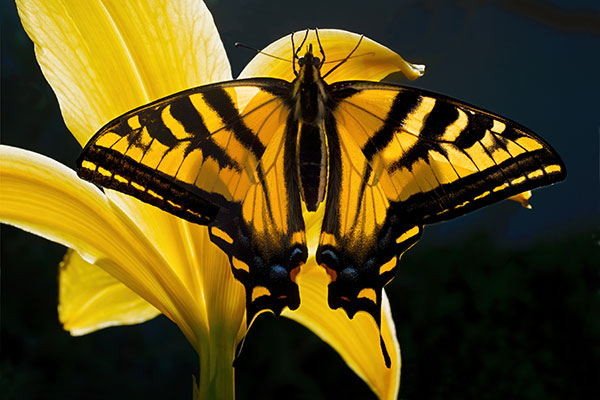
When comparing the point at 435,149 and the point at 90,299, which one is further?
the point at 90,299

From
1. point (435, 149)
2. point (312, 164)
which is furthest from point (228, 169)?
point (435, 149)

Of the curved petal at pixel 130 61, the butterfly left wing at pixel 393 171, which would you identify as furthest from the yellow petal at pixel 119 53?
the butterfly left wing at pixel 393 171

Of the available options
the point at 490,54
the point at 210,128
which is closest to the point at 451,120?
the point at 210,128

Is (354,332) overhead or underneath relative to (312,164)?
underneath

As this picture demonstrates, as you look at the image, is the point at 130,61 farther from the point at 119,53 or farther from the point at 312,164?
the point at 312,164

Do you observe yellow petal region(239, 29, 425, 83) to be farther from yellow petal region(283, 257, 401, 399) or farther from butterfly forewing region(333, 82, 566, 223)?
yellow petal region(283, 257, 401, 399)

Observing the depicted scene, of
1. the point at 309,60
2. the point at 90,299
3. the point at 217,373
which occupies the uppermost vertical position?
the point at 309,60

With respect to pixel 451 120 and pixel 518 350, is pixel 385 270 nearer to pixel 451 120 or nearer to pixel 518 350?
pixel 451 120
